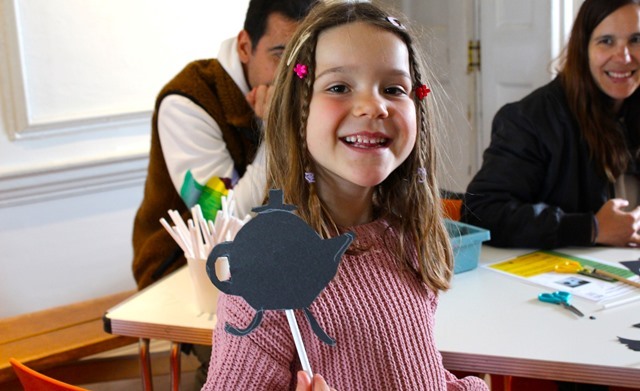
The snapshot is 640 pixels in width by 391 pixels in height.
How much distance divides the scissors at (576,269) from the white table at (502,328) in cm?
11

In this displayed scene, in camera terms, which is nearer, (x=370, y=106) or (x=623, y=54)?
(x=370, y=106)

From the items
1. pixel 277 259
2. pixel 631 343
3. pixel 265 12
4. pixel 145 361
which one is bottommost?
pixel 145 361

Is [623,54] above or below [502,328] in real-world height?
above

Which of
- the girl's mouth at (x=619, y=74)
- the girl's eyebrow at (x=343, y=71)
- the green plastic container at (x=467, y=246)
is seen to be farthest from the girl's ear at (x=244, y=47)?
the girl's eyebrow at (x=343, y=71)

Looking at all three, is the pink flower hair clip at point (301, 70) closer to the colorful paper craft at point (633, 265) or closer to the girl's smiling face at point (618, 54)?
the colorful paper craft at point (633, 265)

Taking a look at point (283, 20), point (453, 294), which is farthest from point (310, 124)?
point (283, 20)

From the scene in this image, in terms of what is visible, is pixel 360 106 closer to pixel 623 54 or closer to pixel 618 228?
pixel 618 228

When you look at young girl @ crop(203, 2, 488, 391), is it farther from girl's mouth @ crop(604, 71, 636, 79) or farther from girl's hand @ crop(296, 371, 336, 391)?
girl's mouth @ crop(604, 71, 636, 79)

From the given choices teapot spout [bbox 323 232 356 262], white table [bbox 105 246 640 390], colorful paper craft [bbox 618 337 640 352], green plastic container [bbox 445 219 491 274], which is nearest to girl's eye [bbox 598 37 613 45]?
white table [bbox 105 246 640 390]

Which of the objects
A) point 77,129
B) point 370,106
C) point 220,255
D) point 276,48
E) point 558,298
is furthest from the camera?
point 77,129

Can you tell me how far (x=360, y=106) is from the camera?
112 cm

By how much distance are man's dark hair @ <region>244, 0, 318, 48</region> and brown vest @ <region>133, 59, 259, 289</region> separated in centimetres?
15

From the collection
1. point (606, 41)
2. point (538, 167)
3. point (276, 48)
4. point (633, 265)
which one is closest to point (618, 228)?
point (633, 265)

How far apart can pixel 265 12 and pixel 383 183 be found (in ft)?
3.46
